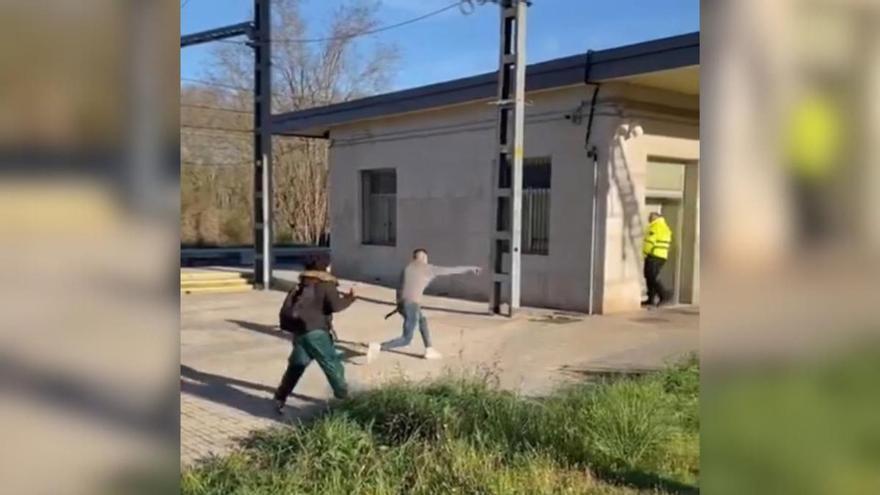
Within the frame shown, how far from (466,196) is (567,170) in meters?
2.71

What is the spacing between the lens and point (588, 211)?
42.7ft

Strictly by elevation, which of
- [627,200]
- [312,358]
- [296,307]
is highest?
[627,200]

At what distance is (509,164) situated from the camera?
12945mm

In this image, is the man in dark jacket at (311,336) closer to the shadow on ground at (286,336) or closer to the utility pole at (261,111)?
the shadow on ground at (286,336)

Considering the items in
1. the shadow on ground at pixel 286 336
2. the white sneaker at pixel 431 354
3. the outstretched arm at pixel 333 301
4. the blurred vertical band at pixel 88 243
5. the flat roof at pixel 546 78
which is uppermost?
the flat roof at pixel 546 78

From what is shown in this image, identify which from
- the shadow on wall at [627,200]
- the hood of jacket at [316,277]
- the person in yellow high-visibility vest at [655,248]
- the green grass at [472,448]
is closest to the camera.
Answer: the green grass at [472,448]

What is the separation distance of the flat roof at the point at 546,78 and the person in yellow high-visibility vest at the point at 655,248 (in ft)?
8.69

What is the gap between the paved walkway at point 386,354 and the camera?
275 inches

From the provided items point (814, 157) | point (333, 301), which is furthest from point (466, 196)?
point (814, 157)

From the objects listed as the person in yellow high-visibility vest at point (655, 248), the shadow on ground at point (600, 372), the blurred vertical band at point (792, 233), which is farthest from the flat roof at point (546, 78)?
the blurred vertical band at point (792, 233)

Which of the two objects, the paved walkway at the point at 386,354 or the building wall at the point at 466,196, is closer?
the paved walkway at the point at 386,354

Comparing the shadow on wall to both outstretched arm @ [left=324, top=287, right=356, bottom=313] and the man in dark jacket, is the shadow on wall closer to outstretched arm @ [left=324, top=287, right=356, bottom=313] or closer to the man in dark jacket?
outstretched arm @ [left=324, top=287, right=356, bottom=313]

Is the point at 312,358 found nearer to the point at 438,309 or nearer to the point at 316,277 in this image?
the point at 316,277

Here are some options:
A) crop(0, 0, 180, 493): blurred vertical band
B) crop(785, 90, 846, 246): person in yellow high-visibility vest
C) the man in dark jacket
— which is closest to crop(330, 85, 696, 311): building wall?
the man in dark jacket
